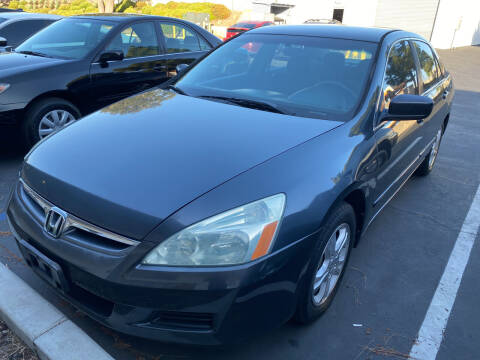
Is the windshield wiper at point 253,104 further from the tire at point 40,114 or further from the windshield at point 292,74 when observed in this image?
the tire at point 40,114

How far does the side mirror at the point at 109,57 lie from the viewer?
4.75 meters

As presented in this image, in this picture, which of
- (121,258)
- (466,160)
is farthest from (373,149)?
(466,160)

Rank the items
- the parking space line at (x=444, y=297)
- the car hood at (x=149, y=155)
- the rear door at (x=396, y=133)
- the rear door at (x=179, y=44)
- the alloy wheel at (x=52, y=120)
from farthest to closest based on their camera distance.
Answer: the rear door at (x=179, y=44)
the alloy wheel at (x=52, y=120)
the rear door at (x=396, y=133)
the parking space line at (x=444, y=297)
the car hood at (x=149, y=155)

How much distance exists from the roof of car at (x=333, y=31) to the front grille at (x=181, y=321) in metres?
2.36

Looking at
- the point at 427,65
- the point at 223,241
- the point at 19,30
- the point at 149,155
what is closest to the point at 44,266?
the point at 149,155

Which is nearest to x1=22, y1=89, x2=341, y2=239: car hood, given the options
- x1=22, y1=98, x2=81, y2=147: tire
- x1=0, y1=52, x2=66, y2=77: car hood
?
x1=22, y1=98, x2=81, y2=147: tire

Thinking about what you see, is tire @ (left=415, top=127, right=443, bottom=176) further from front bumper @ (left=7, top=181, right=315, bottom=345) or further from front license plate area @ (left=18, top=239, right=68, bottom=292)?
front license plate area @ (left=18, top=239, right=68, bottom=292)

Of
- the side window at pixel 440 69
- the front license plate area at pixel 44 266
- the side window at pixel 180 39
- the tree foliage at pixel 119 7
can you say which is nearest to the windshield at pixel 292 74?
the front license plate area at pixel 44 266

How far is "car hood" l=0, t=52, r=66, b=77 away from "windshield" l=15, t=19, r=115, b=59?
0.22 metres

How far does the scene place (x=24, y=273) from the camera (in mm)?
2676

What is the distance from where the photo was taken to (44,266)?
1.98 meters

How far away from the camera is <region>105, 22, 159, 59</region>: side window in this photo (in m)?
5.05

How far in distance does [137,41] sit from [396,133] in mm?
3658

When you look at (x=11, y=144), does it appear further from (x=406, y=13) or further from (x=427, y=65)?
(x=406, y=13)
